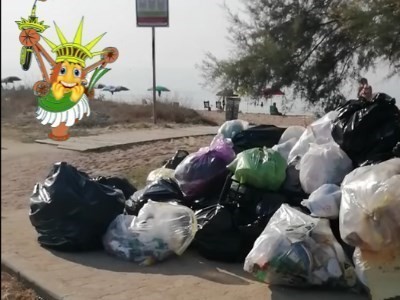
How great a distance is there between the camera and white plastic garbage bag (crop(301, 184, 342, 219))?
3.96 meters

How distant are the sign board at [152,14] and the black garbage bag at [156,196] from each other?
28.5 ft

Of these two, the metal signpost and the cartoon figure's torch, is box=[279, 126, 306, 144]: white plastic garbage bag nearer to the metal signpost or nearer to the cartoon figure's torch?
the cartoon figure's torch

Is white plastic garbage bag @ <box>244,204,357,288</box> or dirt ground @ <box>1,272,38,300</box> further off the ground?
white plastic garbage bag @ <box>244,204,357,288</box>

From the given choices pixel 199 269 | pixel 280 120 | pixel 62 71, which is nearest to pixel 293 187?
pixel 199 269

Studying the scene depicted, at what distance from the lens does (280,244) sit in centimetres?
376

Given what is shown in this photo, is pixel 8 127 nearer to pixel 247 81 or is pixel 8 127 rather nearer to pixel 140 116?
pixel 247 81

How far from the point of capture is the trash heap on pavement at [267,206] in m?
3.70

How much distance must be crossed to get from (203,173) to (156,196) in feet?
1.52

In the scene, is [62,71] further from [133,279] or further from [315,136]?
[315,136]

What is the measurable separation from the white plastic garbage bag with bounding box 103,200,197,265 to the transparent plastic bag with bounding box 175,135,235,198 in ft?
1.24

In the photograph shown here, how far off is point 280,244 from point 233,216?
0.82m

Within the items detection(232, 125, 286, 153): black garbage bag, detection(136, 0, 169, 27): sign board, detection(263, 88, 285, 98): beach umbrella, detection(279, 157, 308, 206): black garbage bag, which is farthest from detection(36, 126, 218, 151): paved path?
detection(279, 157, 308, 206): black garbage bag

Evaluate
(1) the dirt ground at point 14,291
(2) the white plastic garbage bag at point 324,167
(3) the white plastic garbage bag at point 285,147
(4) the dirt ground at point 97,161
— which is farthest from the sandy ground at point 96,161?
(2) the white plastic garbage bag at point 324,167

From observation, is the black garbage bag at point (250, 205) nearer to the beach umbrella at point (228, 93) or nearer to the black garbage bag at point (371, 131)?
the black garbage bag at point (371, 131)
